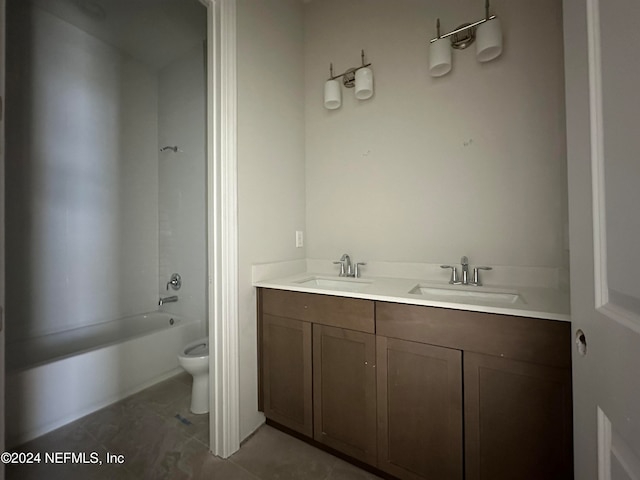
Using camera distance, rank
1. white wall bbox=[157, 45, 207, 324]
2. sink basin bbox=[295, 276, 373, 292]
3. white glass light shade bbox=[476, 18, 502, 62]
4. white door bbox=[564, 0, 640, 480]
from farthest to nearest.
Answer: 1. white wall bbox=[157, 45, 207, 324]
2. sink basin bbox=[295, 276, 373, 292]
3. white glass light shade bbox=[476, 18, 502, 62]
4. white door bbox=[564, 0, 640, 480]

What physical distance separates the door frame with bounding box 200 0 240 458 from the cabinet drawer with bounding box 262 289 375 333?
0.24m

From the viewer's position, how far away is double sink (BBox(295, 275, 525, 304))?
116 cm

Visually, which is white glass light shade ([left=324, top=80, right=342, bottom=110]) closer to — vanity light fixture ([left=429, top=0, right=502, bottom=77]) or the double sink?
vanity light fixture ([left=429, top=0, right=502, bottom=77])

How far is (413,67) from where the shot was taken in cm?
164

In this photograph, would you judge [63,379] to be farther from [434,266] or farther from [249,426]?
[434,266]

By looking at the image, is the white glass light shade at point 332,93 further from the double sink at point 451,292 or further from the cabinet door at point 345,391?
the cabinet door at point 345,391

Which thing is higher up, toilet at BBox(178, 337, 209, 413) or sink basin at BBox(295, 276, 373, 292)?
sink basin at BBox(295, 276, 373, 292)

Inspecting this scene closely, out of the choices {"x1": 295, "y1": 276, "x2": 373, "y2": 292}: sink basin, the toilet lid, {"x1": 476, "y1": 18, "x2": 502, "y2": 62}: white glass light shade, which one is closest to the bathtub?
the toilet lid

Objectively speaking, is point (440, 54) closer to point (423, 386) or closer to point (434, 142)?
point (434, 142)

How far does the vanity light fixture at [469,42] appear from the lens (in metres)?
1.28

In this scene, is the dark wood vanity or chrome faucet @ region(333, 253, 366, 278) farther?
chrome faucet @ region(333, 253, 366, 278)

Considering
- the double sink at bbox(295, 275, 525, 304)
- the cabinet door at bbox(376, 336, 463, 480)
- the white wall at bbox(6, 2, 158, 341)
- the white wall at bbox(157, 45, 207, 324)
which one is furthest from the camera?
the white wall at bbox(157, 45, 207, 324)

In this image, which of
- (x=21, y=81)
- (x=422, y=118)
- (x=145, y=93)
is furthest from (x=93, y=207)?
(x=422, y=118)

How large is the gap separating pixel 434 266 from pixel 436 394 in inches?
28.8
